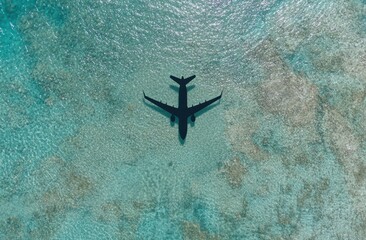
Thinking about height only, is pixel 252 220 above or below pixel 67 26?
below

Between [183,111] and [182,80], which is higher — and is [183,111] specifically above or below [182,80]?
below

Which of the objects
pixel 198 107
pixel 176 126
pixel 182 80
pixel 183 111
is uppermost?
pixel 182 80

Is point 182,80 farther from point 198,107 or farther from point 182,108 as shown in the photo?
point 198,107

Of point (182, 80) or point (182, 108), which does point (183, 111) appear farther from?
point (182, 80)

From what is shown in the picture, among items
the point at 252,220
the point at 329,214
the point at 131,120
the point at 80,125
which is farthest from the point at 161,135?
the point at 329,214

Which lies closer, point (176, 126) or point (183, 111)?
point (183, 111)

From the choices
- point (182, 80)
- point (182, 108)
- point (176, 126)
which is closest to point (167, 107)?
point (182, 108)

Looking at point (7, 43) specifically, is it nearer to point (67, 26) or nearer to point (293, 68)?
point (67, 26)

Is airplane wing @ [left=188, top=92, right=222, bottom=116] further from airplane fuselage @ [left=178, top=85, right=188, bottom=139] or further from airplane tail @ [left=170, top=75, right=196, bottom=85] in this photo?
airplane tail @ [left=170, top=75, right=196, bottom=85]

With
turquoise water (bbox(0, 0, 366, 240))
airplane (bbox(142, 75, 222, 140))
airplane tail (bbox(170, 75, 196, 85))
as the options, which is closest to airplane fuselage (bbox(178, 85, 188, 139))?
airplane (bbox(142, 75, 222, 140))
